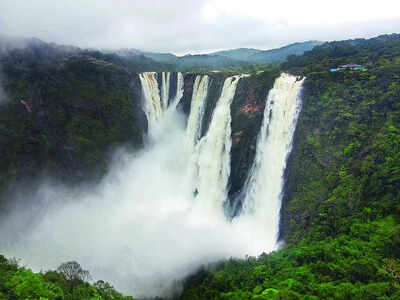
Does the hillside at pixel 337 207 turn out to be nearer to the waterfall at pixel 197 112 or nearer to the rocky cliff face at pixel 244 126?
the rocky cliff face at pixel 244 126

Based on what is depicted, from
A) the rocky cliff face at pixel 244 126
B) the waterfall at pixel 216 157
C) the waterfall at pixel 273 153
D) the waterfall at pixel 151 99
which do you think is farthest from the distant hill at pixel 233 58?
the waterfall at pixel 273 153

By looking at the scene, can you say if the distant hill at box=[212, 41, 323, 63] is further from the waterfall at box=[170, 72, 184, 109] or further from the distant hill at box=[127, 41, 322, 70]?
the waterfall at box=[170, 72, 184, 109]

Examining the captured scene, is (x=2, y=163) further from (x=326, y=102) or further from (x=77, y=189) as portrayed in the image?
(x=326, y=102)

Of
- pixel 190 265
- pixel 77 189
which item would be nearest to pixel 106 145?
pixel 77 189

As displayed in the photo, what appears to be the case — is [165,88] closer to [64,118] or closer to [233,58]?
[64,118]

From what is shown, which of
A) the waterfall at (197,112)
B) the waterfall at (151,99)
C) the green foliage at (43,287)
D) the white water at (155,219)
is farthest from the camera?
the waterfall at (151,99)

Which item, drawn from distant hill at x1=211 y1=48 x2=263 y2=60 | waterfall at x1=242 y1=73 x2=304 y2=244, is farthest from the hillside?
distant hill at x1=211 y1=48 x2=263 y2=60
